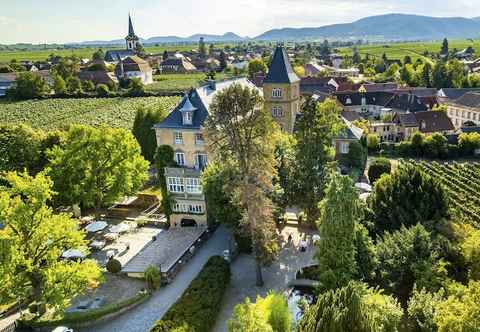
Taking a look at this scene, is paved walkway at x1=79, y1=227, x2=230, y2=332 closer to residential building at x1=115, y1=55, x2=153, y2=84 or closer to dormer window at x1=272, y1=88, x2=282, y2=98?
dormer window at x1=272, y1=88, x2=282, y2=98

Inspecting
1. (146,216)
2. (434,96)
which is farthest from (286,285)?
(434,96)

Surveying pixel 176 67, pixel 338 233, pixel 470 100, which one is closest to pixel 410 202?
pixel 338 233

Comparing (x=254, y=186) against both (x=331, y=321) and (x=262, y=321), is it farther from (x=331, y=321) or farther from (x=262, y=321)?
(x=331, y=321)

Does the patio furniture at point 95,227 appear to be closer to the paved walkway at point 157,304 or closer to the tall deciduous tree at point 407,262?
the paved walkway at point 157,304

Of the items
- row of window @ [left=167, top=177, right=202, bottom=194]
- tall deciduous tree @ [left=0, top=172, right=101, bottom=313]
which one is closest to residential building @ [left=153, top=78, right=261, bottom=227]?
row of window @ [left=167, top=177, right=202, bottom=194]

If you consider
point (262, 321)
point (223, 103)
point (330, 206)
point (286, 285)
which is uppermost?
point (223, 103)

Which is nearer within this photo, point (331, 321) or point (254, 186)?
point (331, 321)
